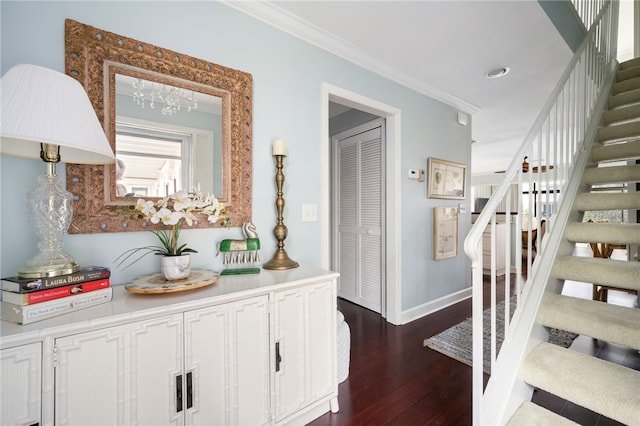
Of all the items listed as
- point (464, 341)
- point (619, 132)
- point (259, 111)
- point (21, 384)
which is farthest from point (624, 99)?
point (21, 384)

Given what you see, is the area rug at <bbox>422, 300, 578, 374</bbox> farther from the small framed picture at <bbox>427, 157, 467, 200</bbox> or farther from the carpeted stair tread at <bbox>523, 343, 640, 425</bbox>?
the small framed picture at <bbox>427, 157, 467, 200</bbox>

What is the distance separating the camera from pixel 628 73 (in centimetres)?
270

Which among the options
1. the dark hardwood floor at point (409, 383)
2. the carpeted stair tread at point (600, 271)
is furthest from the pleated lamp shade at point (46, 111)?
the carpeted stair tread at point (600, 271)

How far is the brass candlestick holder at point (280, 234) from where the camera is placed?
173 cm

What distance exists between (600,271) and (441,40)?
192 cm

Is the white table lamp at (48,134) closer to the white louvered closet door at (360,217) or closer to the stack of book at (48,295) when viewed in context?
the stack of book at (48,295)

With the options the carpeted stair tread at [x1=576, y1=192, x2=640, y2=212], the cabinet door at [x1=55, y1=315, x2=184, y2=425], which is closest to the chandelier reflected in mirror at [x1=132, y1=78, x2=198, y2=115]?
the cabinet door at [x1=55, y1=315, x2=184, y2=425]

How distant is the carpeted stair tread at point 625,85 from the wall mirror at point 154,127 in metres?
3.36

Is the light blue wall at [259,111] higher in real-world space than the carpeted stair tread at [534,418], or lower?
higher

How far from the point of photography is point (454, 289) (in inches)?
135

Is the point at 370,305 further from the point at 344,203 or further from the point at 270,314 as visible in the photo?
the point at 270,314

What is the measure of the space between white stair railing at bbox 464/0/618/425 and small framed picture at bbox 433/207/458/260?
0.88 m

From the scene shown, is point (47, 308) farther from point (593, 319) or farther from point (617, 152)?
point (617, 152)

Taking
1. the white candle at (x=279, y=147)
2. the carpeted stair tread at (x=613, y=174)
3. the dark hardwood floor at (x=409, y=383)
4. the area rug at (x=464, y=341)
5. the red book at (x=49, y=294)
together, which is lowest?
the dark hardwood floor at (x=409, y=383)
